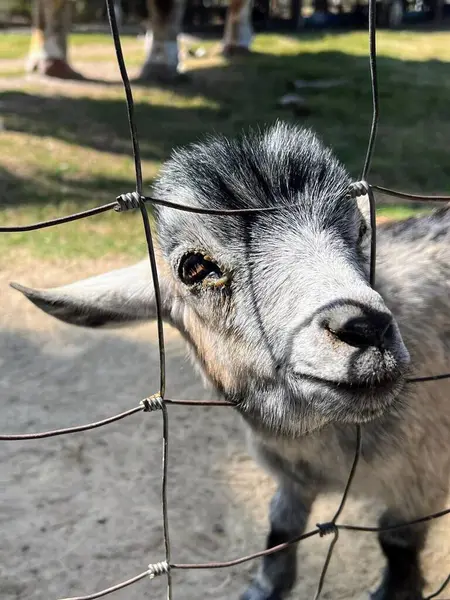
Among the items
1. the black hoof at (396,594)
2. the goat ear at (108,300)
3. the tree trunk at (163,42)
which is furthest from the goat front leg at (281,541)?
the tree trunk at (163,42)

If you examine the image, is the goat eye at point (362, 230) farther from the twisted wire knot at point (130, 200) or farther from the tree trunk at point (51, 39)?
the tree trunk at point (51, 39)

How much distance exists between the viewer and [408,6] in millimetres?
20375

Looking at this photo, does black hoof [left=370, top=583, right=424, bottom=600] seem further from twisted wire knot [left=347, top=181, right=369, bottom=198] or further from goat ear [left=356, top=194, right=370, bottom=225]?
twisted wire knot [left=347, top=181, right=369, bottom=198]

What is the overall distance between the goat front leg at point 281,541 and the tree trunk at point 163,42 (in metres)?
10.1

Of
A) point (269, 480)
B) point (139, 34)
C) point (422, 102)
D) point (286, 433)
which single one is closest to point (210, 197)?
point (286, 433)

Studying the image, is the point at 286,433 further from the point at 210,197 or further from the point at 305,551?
the point at 305,551

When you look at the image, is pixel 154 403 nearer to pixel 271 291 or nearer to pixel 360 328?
pixel 271 291

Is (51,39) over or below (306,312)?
over

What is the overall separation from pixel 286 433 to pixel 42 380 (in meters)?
2.32

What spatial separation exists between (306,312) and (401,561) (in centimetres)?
140

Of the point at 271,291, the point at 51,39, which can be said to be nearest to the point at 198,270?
the point at 271,291

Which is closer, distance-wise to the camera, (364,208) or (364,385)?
(364,385)

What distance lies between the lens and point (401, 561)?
2.65 metres

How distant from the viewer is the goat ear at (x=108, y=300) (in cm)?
217
